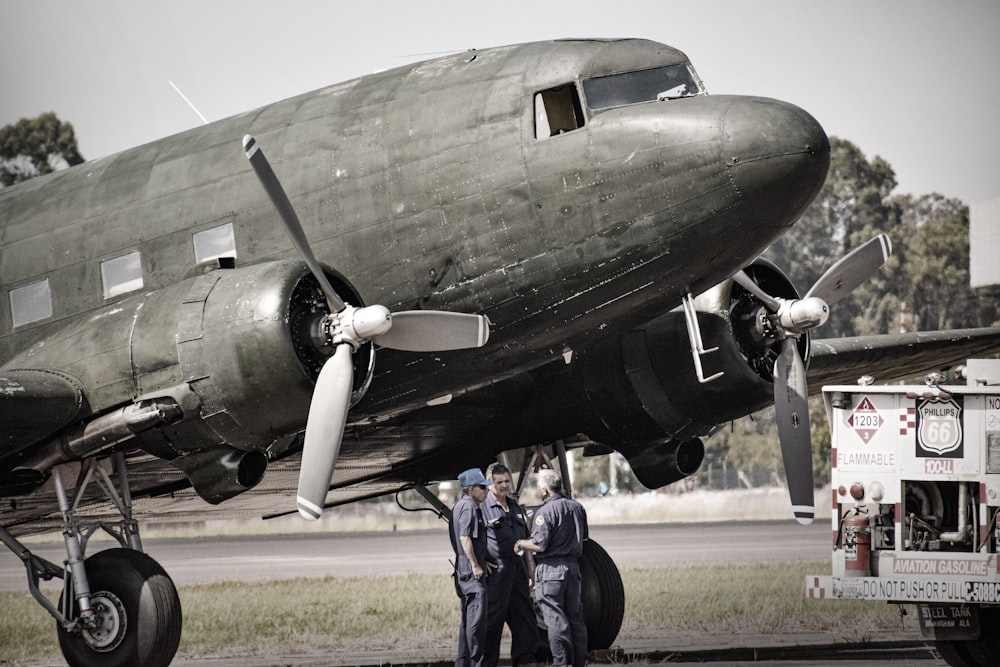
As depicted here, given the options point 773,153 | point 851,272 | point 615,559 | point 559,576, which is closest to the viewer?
point 773,153

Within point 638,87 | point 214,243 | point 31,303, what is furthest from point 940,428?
point 31,303

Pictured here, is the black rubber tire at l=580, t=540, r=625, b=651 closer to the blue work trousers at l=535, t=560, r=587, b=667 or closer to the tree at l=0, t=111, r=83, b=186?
the blue work trousers at l=535, t=560, r=587, b=667

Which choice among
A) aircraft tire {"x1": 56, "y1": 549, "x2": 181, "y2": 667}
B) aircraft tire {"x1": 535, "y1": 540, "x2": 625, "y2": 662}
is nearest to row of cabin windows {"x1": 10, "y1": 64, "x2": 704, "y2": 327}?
aircraft tire {"x1": 535, "y1": 540, "x2": 625, "y2": 662}

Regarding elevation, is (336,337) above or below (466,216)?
below

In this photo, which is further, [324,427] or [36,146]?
[36,146]

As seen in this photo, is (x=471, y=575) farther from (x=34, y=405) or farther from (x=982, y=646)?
(x=982, y=646)

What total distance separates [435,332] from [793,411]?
13.3ft

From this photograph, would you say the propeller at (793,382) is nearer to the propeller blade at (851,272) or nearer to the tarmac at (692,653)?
the propeller blade at (851,272)

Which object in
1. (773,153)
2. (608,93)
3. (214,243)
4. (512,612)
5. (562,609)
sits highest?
(608,93)

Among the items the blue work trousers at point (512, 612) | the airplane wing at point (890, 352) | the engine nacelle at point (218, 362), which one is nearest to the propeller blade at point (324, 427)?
the engine nacelle at point (218, 362)

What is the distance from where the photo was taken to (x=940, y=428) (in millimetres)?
11070

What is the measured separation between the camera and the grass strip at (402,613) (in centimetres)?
1590

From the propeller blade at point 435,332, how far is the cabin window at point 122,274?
9.32 feet

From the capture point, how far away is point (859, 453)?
36.9 ft
